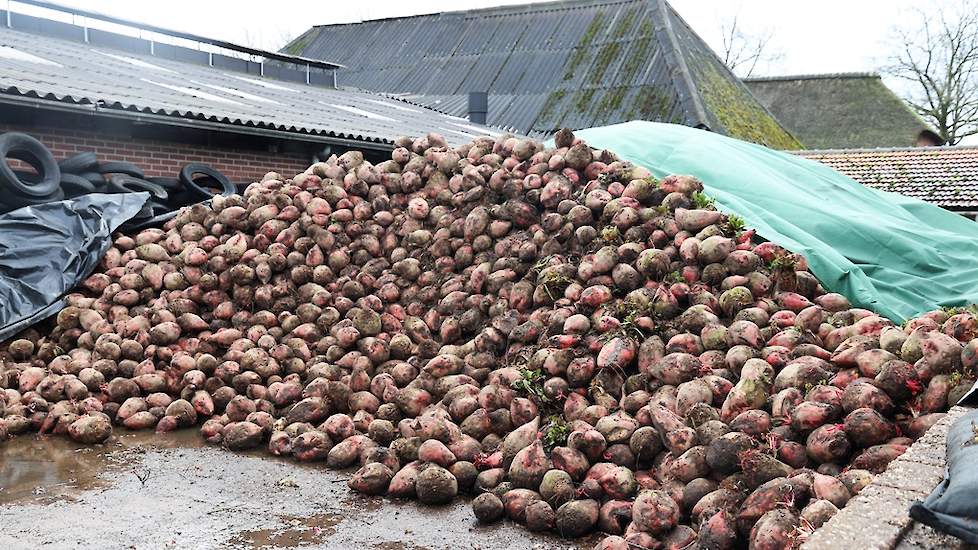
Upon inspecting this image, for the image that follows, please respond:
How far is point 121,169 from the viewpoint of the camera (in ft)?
29.9

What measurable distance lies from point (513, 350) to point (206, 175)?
20.4ft

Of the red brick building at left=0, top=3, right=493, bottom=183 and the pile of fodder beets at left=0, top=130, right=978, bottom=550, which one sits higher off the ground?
the red brick building at left=0, top=3, right=493, bottom=183

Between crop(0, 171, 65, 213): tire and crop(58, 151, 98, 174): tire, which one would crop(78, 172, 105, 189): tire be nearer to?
crop(58, 151, 98, 174): tire

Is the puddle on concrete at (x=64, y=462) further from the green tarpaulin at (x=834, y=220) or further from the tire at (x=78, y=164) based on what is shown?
the green tarpaulin at (x=834, y=220)

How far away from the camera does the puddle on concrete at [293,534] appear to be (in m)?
4.01

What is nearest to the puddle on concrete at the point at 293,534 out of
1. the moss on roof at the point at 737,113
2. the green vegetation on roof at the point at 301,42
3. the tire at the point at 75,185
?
the tire at the point at 75,185

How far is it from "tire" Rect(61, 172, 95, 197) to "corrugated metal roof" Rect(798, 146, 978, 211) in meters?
12.2

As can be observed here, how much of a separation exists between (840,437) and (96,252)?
6.20 m

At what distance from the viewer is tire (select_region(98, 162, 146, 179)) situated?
905 cm

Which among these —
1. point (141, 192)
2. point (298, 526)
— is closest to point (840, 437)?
point (298, 526)

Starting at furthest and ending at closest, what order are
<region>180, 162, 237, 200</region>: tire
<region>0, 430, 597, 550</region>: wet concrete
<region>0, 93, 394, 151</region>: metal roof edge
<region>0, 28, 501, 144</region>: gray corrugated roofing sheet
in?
<region>180, 162, 237, 200</region>: tire → <region>0, 28, 501, 144</region>: gray corrugated roofing sheet → <region>0, 93, 394, 151</region>: metal roof edge → <region>0, 430, 597, 550</region>: wet concrete

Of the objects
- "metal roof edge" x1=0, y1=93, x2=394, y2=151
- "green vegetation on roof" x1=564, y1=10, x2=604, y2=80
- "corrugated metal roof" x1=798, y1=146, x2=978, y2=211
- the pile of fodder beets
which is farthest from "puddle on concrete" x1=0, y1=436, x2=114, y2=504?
"green vegetation on roof" x1=564, y1=10, x2=604, y2=80

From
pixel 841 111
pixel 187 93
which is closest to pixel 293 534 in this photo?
pixel 187 93

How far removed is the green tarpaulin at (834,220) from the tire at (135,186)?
14.6ft
